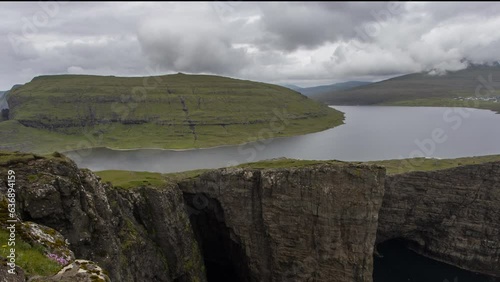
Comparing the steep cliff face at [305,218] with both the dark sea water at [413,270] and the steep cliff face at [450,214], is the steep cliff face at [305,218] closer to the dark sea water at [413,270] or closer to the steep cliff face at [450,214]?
the dark sea water at [413,270]

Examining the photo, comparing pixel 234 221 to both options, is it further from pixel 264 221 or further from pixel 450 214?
pixel 450 214

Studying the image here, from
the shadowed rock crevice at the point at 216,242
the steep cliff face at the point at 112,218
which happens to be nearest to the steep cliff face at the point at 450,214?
the shadowed rock crevice at the point at 216,242

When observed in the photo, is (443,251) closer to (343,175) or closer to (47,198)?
(343,175)

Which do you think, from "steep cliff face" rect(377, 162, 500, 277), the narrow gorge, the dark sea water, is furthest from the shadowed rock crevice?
"steep cliff face" rect(377, 162, 500, 277)

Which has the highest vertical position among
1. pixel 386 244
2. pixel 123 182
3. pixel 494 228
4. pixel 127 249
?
pixel 123 182

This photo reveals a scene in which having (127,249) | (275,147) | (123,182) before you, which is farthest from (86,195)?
(275,147)

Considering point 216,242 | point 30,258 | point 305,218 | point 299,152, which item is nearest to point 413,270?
point 305,218
